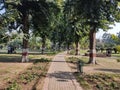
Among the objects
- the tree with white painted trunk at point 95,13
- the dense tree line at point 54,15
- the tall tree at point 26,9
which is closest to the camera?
the tree with white painted trunk at point 95,13

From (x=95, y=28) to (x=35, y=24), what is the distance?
9443mm

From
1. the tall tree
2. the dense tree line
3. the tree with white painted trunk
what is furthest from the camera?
the tall tree

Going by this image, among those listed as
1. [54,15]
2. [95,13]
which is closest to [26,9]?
[54,15]

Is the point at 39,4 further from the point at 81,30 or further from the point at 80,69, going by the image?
the point at 81,30

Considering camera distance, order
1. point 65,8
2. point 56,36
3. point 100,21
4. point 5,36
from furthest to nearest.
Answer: point 56,36 < point 65,8 < point 100,21 < point 5,36

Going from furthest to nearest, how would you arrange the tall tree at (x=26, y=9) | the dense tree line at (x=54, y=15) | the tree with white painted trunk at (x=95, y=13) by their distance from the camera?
the tall tree at (x=26, y=9) → the dense tree line at (x=54, y=15) → the tree with white painted trunk at (x=95, y=13)

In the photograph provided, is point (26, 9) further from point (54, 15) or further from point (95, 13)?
point (95, 13)

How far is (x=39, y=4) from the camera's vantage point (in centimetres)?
3703

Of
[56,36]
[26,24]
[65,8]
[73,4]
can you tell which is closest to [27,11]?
[26,24]

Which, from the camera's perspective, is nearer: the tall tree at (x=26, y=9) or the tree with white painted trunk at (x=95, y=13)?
the tree with white painted trunk at (x=95, y=13)

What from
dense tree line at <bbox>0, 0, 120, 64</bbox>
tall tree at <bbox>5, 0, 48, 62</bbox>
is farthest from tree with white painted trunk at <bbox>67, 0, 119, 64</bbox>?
tall tree at <bbox>5, 0, 48, 62</bbox>

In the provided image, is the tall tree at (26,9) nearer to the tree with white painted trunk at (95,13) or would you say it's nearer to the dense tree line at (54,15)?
the dense tree line at (54,15)

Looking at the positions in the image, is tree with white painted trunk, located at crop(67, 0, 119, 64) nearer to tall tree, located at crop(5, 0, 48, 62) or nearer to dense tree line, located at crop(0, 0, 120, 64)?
dense tree line, located at crop(0, 0, 120, 64)

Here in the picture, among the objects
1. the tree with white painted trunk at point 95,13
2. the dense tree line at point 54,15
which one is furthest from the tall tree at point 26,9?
the tree with white painted trunk at point 95,13
